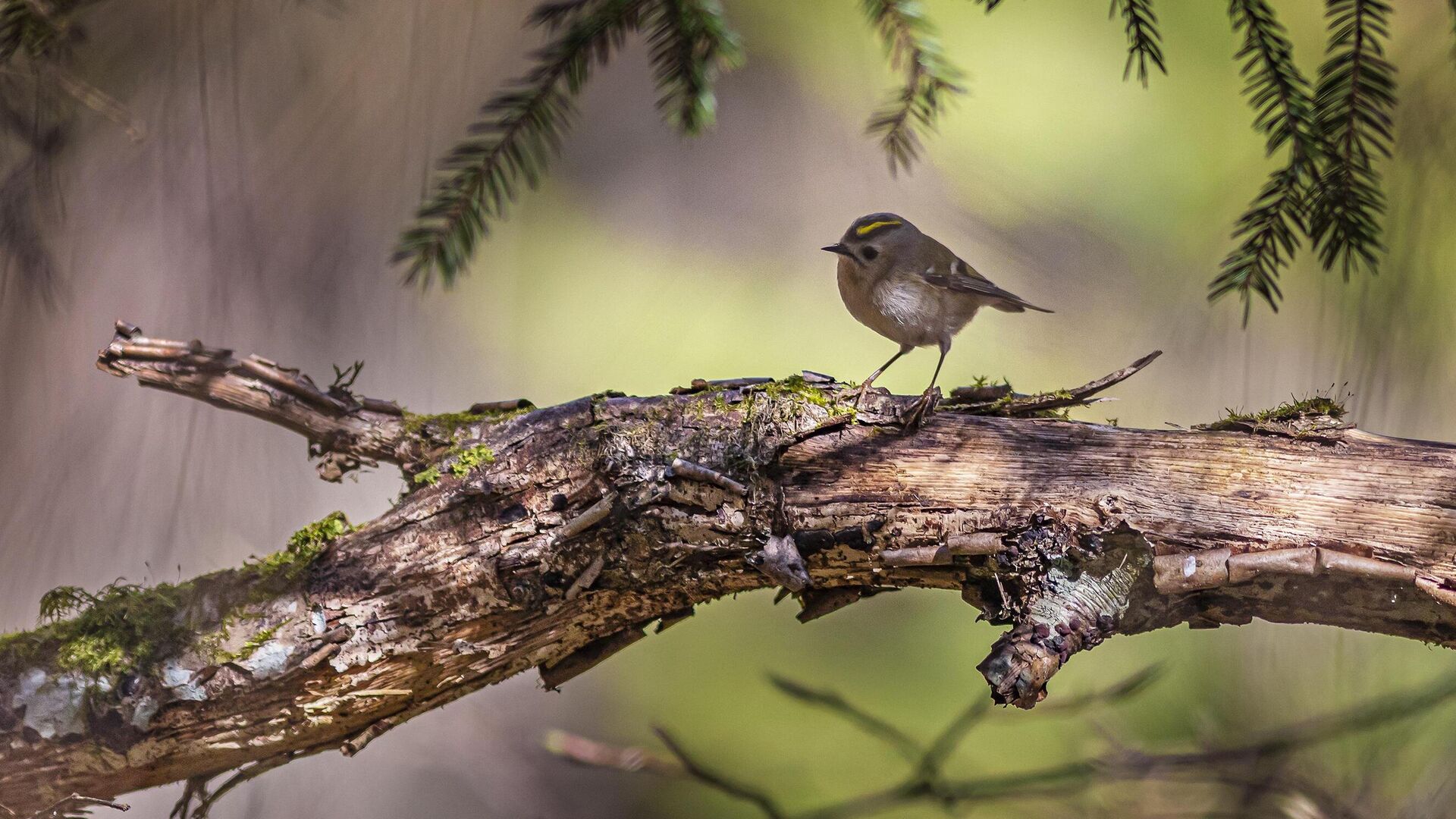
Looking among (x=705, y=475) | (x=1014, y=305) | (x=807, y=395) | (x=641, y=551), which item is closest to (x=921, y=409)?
(x=807, y=395)

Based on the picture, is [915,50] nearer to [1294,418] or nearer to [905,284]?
[905,284]

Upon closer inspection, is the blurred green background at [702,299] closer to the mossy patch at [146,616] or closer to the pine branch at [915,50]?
the mossy patch at [146,616]

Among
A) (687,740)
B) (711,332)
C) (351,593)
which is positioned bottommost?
(687,740)

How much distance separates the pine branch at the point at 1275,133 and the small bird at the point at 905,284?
0.34 meters

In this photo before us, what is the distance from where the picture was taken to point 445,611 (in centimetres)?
118

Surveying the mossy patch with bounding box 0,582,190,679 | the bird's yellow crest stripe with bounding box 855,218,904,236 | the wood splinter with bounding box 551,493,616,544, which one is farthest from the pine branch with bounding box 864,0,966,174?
the mossy patch with bounding box 0,582,190,679

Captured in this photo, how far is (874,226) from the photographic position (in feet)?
5.25

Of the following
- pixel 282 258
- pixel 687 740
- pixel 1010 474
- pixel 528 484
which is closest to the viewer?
pixel 1010 474

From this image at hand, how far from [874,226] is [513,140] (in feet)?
2.20

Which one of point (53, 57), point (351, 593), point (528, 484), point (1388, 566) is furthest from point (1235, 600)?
point (53, 57)

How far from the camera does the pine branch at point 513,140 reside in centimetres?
123

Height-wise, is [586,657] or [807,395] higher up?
[807,395]

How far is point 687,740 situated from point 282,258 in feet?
6.04

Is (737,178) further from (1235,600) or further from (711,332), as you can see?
(1235,600)
